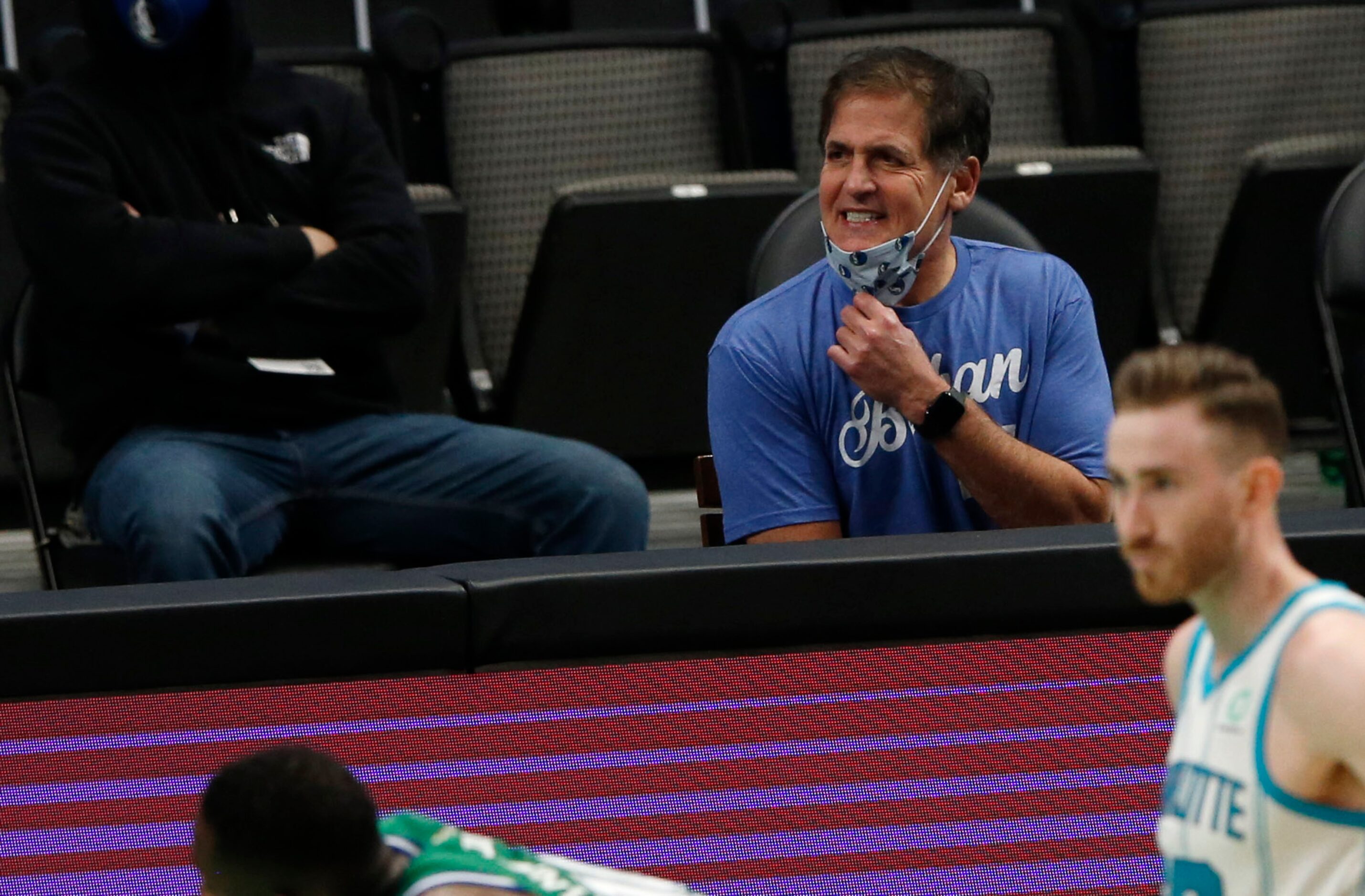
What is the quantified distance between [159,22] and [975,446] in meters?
1.43

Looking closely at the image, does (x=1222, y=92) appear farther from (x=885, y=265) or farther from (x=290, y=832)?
(x=290, y=832)

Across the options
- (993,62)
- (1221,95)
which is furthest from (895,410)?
(1221,95)

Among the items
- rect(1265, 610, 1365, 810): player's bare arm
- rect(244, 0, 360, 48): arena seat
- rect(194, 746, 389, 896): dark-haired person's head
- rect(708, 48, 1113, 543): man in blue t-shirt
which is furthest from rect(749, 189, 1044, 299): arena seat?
rect(244, 0, 360, 48): arena seat

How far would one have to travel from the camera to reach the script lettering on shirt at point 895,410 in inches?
81.0

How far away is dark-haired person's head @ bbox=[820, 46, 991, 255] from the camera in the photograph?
2066 mm

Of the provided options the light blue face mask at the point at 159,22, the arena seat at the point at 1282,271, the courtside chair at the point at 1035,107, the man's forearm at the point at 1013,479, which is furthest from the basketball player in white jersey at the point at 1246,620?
the arena seat at the point at 1282,271

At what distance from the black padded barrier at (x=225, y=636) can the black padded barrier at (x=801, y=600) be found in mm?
48

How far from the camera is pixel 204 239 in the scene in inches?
100.0

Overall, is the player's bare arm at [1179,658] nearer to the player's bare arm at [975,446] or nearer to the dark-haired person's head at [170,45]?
the player's bare arm at [975,446]

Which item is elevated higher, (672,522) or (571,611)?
(571,611)

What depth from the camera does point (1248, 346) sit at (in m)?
3.59

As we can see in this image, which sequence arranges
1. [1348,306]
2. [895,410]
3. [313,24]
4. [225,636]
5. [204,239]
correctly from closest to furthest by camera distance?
[225,636] → [895,410] → [204,239] → [1348,306] → [313,24]

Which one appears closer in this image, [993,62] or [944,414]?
[944,414]

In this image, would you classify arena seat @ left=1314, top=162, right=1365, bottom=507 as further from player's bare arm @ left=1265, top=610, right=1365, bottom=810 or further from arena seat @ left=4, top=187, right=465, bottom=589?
player's bare arm @ left=1265, top=610, right=1365, bottom=810
